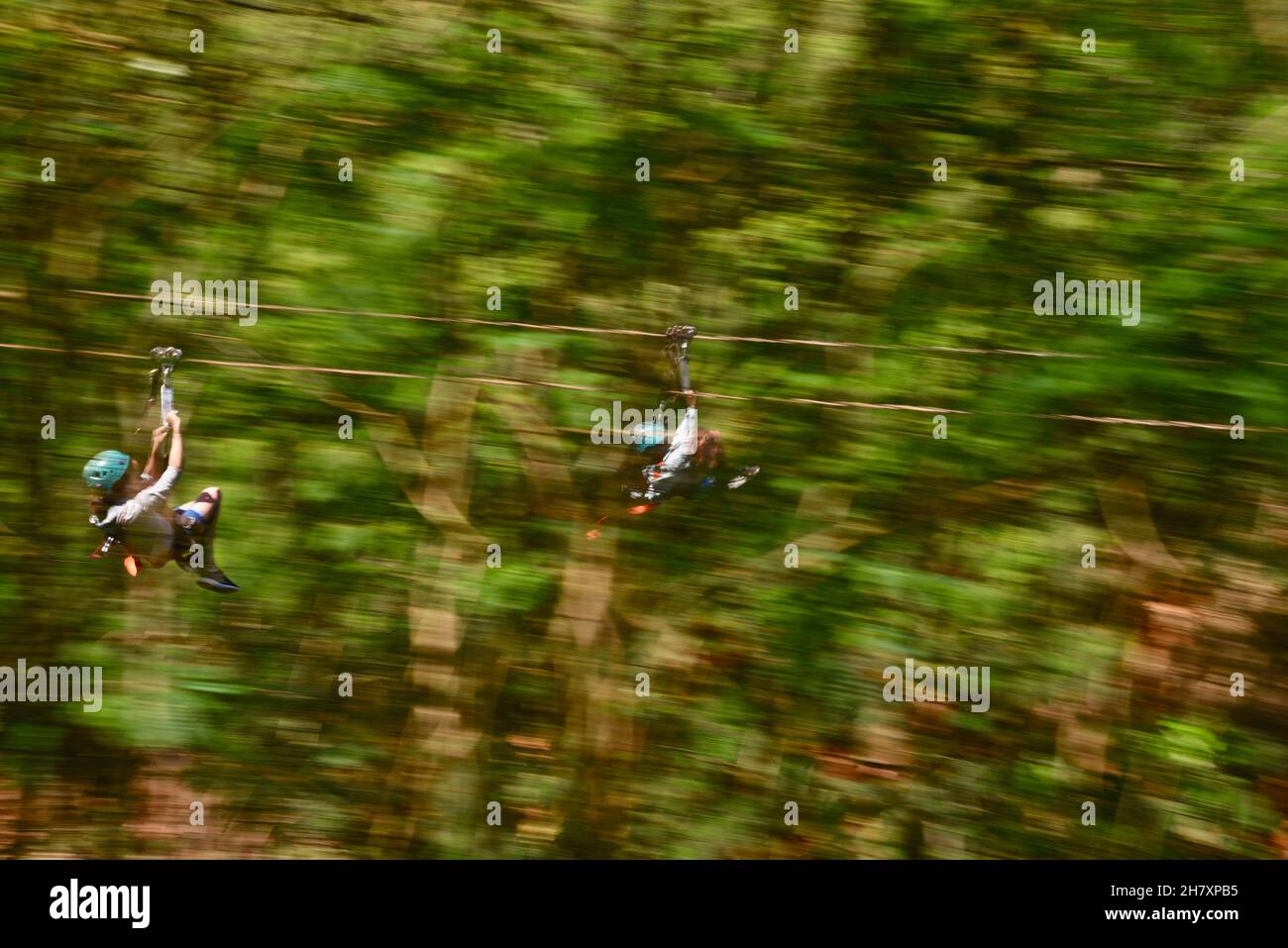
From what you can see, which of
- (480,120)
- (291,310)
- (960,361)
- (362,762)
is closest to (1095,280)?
(960,361)

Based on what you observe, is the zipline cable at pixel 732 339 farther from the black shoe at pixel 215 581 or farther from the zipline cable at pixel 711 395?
the black shoe at pixel 215 581

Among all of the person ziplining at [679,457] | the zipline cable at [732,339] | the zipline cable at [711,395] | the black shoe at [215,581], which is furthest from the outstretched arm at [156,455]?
the person ziplining at [679,457]

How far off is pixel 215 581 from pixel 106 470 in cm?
54

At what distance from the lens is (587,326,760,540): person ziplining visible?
3619 mm

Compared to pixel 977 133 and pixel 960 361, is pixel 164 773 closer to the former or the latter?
pixel 960 361

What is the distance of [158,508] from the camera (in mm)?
3570

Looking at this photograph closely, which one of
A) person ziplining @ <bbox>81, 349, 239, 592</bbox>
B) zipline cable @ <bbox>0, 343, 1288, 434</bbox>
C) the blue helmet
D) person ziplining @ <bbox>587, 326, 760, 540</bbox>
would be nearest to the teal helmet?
person ziplining @ <bbox>81, 349, 239, 592</bbox>

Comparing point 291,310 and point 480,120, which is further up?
point 480,120

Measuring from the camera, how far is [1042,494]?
3.64 metres

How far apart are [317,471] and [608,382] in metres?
1.10

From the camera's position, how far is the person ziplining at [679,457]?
11.9ft

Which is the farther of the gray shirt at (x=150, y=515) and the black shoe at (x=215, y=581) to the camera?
the black shoe at (x=215, y=581)

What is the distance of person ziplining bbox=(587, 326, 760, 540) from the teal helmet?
166 centimetres

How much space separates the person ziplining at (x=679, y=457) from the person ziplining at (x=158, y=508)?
53.7 inches
